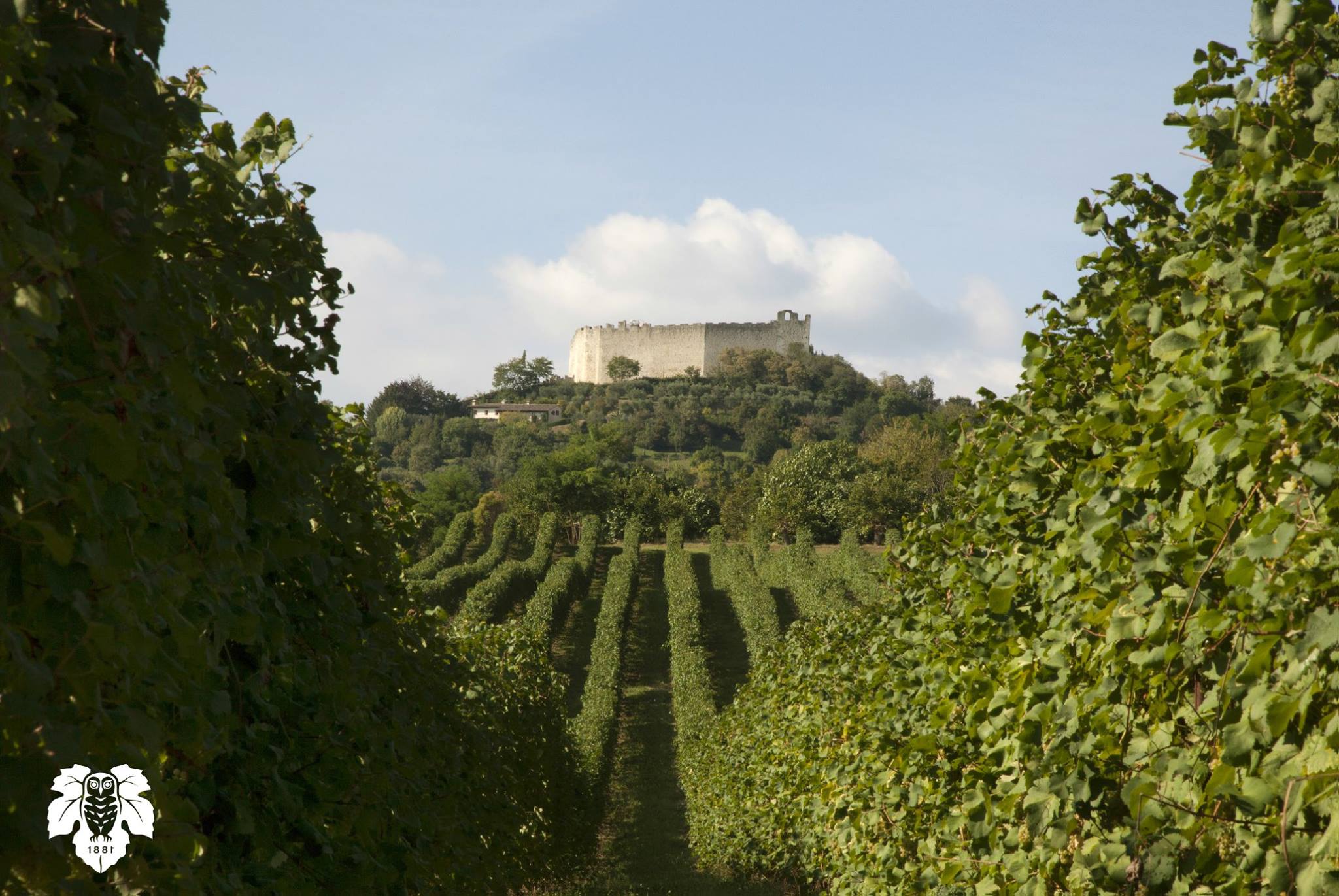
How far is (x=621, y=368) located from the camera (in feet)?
348

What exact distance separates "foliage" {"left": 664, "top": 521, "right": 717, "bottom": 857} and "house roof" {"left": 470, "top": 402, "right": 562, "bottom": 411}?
2284 inches

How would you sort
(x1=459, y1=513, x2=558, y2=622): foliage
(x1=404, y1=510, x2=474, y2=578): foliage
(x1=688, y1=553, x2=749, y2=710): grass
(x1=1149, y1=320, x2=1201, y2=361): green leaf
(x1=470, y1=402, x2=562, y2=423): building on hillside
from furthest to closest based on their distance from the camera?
(x1=470, y1=402, x2=562, y2=423): building on hillside
(x1=404, y1=510, x2=474, y2=578): foliage
(x1=459, y1=513, x2=558, y2=622): foliage
(x1=688, y1=553, x2=749, y2=710): grass
(x1=1149, y1=320, x2=1201, y2=361): green leaf

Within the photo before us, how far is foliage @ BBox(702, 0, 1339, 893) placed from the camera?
2264 mm

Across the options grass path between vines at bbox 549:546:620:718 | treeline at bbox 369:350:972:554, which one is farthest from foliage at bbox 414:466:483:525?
grass path between vines at bbox 549:546:620:718

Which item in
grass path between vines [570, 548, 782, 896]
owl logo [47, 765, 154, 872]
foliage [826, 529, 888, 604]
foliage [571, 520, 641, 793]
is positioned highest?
foliage [826, 529, 888, 604]

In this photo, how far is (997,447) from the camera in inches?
184

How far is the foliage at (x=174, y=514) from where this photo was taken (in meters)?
1.69

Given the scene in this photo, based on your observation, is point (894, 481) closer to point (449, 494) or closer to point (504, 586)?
point (449, 494)

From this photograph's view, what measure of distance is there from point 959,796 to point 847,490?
154 ft

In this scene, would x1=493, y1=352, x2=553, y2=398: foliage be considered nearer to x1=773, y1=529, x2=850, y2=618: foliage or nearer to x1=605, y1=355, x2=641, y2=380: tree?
x1=605, y1=355, x2=641, y2=380: tree

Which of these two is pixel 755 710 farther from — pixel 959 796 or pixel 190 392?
pixel 190 392

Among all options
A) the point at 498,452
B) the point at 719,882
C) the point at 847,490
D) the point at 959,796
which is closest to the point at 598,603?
the point at 847,490

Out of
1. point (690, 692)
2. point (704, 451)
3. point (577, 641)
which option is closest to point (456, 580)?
point (577, 641)

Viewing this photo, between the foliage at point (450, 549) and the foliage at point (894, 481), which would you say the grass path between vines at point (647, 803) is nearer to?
the foliage at point (450, 549)
